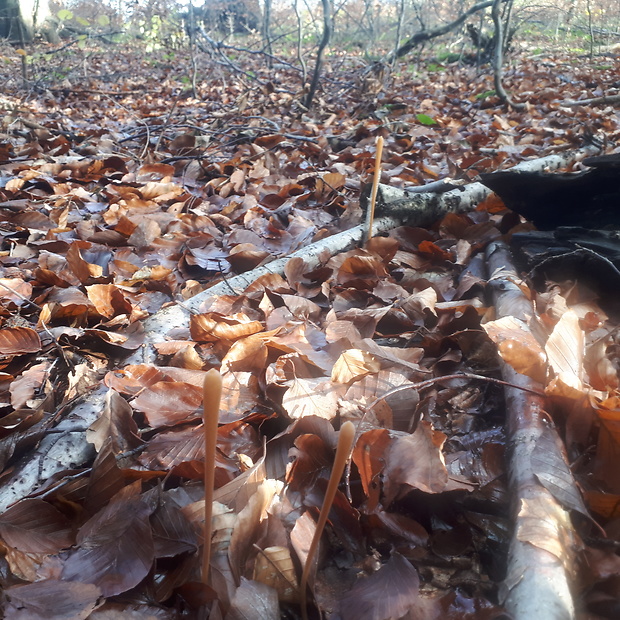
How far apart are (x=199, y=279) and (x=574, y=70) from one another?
30.4ft

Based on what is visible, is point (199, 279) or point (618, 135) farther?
point (618, 135)

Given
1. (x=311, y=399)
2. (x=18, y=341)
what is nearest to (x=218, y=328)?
(x=311, y=399)

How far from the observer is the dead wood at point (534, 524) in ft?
2.47

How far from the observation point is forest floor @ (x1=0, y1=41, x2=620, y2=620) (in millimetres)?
893

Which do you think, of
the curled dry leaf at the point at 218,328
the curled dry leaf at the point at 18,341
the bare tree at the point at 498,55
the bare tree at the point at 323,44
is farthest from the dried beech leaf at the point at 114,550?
the bare tree at the point at 498,55

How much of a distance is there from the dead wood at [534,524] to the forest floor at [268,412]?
0.13ft

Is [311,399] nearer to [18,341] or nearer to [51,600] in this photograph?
[51,600]

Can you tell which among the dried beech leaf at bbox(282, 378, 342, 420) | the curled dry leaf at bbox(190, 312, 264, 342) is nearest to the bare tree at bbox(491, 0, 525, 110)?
the curled dry leaf at bbox(190, 312, 264, 342)

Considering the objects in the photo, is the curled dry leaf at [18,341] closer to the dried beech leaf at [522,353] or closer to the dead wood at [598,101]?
the dried beech leaf at [522,353]

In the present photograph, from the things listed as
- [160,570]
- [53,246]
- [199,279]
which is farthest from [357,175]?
[160,570]

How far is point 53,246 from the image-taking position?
2309 millimetres

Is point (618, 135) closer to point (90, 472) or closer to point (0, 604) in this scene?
point (90, 472)

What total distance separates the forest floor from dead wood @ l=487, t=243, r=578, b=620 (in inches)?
1.6

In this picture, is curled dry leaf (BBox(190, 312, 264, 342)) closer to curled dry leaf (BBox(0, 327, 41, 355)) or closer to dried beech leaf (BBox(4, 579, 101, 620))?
curled dry leaf (BBox(0, 327, 41, 355))
